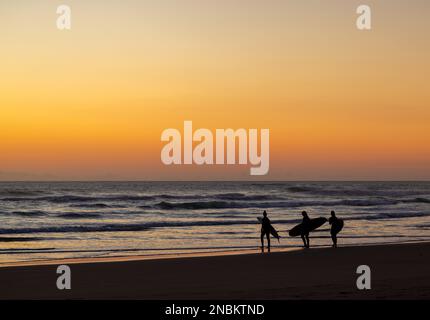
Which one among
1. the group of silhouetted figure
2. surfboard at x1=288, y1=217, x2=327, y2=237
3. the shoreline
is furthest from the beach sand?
surfboard at x1=288, y1=217, x2=327, y2=237

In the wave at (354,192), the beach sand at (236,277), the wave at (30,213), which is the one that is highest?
the wave at (354,192)

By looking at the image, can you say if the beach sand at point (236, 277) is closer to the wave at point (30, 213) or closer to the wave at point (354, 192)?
the wave at point (30, 213)

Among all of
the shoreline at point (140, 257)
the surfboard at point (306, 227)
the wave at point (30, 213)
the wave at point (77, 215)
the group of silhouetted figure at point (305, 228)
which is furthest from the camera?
the wave at point (30, 213)

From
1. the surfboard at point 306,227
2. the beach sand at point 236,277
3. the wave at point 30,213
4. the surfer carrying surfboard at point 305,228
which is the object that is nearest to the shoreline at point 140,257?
the beach sand at point 236,277

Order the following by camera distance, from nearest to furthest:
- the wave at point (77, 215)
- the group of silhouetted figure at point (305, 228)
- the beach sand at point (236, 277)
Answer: the beach sand at point (236, 277), the group of silhouetted figure at point (305, 228), the wave at point (77, 215)

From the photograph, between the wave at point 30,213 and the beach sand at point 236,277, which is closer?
the beach sand at point 236,277

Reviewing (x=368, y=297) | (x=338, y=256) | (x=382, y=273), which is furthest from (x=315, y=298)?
(x=338, y=256)

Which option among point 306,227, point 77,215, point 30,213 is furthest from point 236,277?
point 30,213

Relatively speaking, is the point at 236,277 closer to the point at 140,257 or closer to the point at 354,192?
the point at 140,257

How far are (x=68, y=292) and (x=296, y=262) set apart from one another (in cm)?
728

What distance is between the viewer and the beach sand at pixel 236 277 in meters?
12.5

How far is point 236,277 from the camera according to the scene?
15.3m

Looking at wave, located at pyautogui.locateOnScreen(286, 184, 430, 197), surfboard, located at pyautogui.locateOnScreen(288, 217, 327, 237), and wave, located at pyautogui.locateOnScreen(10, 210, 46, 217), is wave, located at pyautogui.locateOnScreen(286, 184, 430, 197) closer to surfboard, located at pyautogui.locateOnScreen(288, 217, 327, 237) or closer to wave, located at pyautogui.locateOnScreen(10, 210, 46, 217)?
wave, located at pyautogui.locateOnScreen(10, 210, 46, 217)
